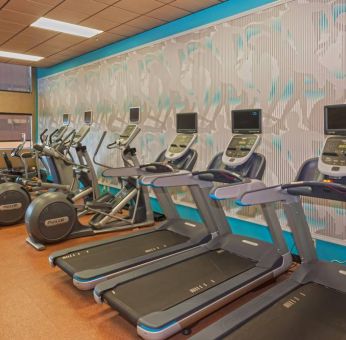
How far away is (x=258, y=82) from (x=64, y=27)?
3566 millimetres

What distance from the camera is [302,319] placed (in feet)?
7.50

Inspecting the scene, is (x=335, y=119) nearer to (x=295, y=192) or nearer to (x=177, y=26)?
(x=295, y=192)

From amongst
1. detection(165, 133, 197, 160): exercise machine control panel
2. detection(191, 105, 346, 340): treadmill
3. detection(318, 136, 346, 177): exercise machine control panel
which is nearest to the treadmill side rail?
detection(191, 105, 346, 340): treadmill

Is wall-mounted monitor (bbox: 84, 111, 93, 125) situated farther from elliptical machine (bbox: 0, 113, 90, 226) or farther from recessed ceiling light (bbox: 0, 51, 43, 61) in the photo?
recessed ceiling light (bbox: 0, 51, 43, 61)

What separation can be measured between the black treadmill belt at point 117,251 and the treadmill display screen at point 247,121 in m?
1.53

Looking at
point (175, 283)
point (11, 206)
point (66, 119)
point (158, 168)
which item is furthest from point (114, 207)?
point (66, 119)

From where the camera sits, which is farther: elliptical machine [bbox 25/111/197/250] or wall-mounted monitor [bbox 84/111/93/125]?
wall-mounted monitor [bbox 84/111/93/125]

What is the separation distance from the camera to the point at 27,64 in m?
9.05

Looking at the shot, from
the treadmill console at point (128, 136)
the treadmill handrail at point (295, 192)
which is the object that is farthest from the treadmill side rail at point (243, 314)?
the treadmill console at point (128, 136)

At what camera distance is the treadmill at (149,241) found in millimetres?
3250

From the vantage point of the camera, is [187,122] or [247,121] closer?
[247,121]

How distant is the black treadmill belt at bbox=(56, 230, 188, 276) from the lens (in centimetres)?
337

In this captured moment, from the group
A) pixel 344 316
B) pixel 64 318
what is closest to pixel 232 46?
pixel 344 316

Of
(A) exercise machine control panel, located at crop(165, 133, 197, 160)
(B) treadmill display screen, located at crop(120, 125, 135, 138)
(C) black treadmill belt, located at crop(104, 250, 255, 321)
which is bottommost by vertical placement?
(C) black treadmill belt, located at crop(104, 250, 255, 321)
